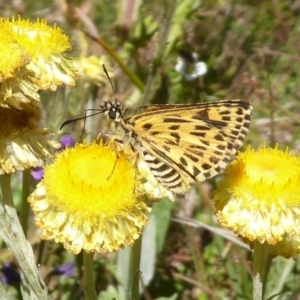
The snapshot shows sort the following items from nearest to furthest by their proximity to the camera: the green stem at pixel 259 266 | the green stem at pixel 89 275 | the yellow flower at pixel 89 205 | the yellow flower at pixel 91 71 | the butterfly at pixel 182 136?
the yellow flower at pixel 89 205, the green stem at pixel 89 275, the green stem at pixel 259 266, the butterfly at pixel 182 136, the yellow flower at pixel 91 71

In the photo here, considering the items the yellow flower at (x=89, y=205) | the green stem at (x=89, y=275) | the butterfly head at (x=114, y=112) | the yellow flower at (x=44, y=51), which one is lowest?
the green stem at (x=89, y=275)

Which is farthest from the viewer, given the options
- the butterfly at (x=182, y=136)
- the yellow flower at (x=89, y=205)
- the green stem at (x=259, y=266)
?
the butterfly at (x=182, y=136)

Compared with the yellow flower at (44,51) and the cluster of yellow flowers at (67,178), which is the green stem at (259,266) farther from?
the yellow flower at (44,51)

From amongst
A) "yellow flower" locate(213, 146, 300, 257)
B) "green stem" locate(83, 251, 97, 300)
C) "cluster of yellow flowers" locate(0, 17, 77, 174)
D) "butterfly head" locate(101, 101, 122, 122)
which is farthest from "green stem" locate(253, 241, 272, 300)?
"cluster of yellow flowers" locate(0, 17, 77, 174)

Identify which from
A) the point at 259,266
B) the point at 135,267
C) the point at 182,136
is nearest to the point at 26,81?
the point at 182,136

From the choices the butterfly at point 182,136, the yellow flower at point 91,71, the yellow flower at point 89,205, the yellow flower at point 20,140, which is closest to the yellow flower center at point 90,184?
the yellow flower at point 89,205

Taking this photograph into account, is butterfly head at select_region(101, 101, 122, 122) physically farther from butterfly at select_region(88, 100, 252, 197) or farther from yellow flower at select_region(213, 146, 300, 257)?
yellow flower at select_region(213, 146, 300, 257)

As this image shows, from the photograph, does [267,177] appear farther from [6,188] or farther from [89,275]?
[6,188]
